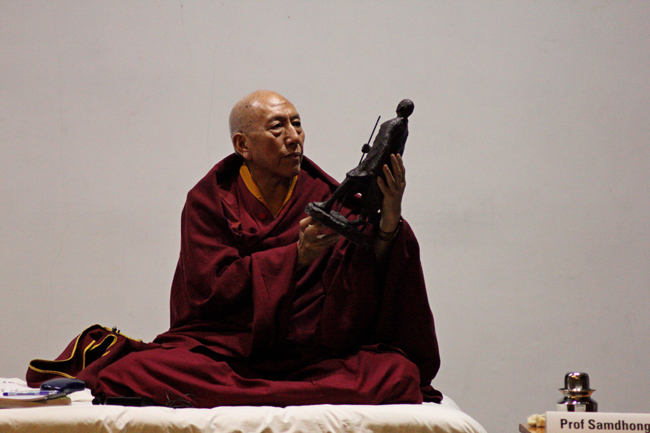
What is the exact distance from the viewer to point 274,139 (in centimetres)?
260

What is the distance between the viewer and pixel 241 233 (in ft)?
8.28

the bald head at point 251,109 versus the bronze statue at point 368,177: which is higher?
the bald head at point 251,109

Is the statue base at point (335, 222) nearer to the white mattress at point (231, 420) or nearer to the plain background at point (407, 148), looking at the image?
the white mattress at point (231, 420)

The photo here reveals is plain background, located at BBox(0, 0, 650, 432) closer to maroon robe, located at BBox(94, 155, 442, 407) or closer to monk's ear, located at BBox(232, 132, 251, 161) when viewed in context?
monk's ear, located at BBox(232, 132, 251, 161)

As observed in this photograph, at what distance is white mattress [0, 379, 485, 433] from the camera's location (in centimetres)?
187

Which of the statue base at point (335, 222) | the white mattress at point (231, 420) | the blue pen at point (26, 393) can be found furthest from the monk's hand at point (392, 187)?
the blue pen at point (26, 393)

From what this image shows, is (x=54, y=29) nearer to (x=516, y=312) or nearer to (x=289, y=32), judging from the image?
(x=289, y=32)

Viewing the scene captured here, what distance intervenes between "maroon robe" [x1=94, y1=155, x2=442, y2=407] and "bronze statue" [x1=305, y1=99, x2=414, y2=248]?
15cm

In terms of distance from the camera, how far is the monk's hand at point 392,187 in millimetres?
2227

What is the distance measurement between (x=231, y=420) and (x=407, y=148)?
201 cm

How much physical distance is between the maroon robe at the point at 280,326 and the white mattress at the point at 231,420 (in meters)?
0.17

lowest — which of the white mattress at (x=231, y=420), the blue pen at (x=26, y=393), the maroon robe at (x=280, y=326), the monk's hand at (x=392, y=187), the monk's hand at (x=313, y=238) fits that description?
the white mattress at (x=231, y=420)

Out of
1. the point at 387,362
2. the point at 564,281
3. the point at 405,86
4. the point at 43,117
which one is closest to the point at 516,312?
the point at 564,281

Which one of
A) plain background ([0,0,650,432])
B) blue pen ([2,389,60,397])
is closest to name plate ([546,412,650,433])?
blue pen ([2,389,60,397])
